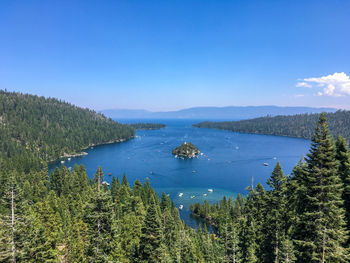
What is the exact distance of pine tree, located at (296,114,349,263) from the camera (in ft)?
46.0

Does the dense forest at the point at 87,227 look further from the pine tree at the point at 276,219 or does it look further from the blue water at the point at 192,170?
the blue water at the point at 192,170

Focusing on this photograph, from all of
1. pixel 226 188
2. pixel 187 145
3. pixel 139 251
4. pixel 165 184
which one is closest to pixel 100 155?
pixel 187 145

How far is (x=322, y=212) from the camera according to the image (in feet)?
46.8

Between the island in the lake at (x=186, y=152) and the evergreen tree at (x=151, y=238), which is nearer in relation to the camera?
the evergreen tree at (x=151, y=238)

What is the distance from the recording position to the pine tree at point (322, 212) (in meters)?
14.0

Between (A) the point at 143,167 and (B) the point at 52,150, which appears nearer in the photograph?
(A) the point at 143,167

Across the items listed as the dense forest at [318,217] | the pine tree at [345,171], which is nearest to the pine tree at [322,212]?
the dense forest at [318,217]

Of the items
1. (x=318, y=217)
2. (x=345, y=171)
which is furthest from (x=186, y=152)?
(x=318, y=217)

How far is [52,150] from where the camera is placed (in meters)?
143

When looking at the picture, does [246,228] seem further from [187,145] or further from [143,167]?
[187,145]

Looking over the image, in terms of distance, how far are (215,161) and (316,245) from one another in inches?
4794

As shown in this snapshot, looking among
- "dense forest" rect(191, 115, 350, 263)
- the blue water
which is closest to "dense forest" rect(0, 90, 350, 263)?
"dense forest" rect(191, 115, 350, 263)

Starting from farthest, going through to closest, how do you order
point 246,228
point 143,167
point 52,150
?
point 52,150
point 143,167
point 246,228

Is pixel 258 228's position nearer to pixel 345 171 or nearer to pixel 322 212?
pixel 345 171
